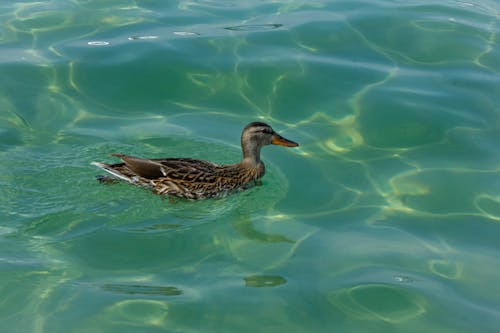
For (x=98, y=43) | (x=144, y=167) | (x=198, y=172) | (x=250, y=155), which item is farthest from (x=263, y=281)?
(x=98, y=43)

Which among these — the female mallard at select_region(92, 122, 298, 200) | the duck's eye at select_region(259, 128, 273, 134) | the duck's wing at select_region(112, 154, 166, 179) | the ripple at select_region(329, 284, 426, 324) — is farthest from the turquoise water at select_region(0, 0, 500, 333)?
the duck's eye at select_region(259, 128, 273, 134)

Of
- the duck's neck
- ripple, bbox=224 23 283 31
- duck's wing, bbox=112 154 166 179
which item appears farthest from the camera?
ripple, bbox=224 23 283 31

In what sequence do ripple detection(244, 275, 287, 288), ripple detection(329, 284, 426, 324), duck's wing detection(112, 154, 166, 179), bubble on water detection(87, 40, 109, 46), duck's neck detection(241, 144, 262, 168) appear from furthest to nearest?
bubble on water detection(87, 40, 109, 46)
duck's neck detection(241, 144, 262, 168)
duck's wing detection(112, 154, 166, 179)
ripple detection(244, 275, 287, 288)
ripple detection(329, 284, 426, 324)

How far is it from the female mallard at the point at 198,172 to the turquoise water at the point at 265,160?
0.51ft

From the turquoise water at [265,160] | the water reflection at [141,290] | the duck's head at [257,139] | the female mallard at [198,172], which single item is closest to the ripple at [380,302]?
the turquoise water at [265,160]

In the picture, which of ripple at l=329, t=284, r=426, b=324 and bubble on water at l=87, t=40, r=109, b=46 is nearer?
ripple at l=329, t=284, r=426, b=324

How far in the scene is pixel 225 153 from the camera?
9.96 meters

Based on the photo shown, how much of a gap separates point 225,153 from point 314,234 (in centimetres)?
232

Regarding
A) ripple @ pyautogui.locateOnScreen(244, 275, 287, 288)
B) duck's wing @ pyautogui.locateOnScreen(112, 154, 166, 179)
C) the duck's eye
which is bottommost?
ripple @ pyautogui.locateOnScreen(244, 275, 287, 288)

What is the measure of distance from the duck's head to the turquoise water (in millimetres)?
358

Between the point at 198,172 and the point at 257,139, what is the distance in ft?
2.62

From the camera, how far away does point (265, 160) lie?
9883 millimetres

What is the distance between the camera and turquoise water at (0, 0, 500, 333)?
6848 millimetres

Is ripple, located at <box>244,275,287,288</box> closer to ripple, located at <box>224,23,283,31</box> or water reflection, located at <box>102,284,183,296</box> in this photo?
water reflection, located at <box>102,284,183,296</box>
